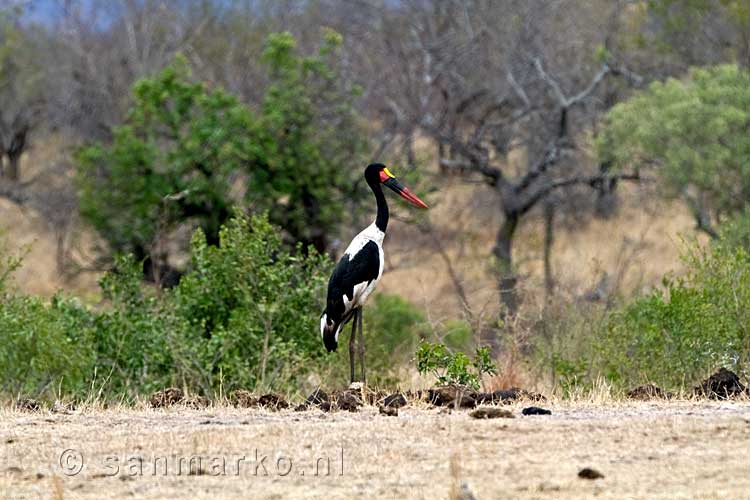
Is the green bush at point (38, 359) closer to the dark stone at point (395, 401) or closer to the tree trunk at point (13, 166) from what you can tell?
the dark stone at point (395, 401)

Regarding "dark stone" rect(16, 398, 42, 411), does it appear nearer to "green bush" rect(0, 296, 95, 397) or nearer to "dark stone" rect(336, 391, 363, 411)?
"dark stone" rect(336, 391, 363, 411)

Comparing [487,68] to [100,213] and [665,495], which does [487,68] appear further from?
[665,495]

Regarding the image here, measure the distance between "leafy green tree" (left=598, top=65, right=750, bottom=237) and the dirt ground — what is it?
15772mm

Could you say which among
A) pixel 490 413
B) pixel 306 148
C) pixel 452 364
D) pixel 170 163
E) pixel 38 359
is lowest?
pixel 490 413

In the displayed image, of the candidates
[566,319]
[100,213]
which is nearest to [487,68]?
[100,213]

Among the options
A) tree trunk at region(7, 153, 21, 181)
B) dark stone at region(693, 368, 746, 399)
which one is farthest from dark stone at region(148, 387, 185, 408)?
tree trunk at region(7, 153, 21, 181)

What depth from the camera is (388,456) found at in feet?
26.3

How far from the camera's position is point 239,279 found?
15359 mm

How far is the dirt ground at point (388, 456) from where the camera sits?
738 cm

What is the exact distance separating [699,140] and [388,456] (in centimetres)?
1837

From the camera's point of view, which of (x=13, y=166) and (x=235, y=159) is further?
(x=13, y=166)

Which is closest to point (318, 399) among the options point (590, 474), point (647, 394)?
point (647, 394)

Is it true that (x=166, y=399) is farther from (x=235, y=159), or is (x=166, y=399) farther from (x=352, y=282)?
(x=235, y=159)

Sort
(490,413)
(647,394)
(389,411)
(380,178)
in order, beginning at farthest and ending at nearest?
1. (380,178)
2. (647,394)
3. (389,411)
4. (490,413)
